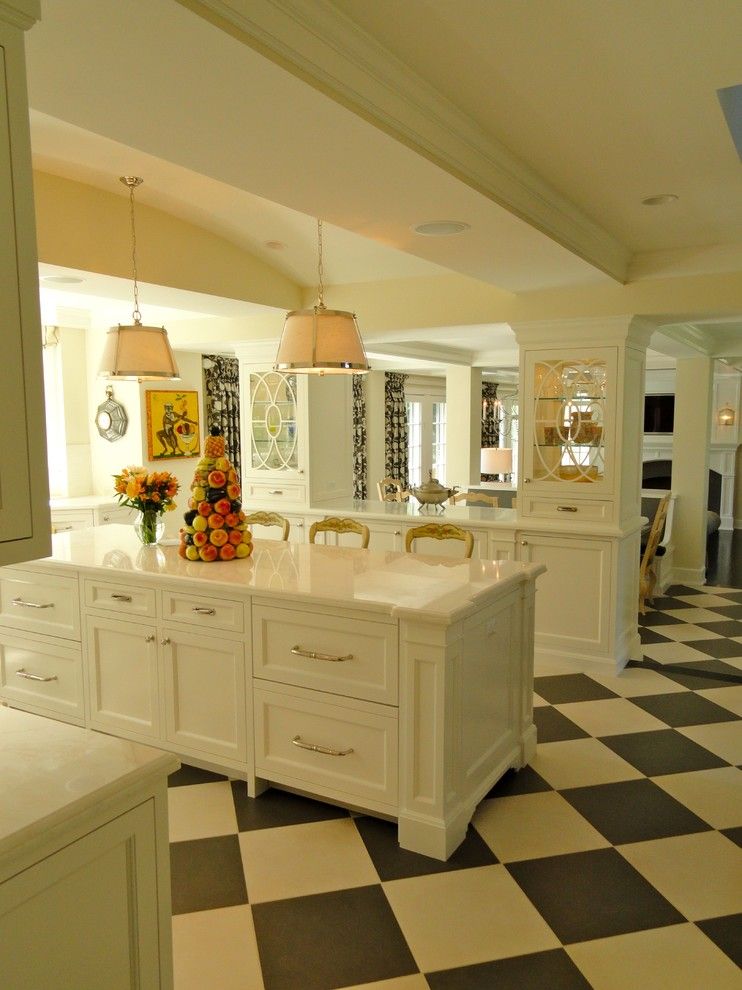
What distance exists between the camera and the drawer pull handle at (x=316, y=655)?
8.91ft

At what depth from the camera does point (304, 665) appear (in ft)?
9.26

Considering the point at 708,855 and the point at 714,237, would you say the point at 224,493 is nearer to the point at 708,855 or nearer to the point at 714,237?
the point at 708,855

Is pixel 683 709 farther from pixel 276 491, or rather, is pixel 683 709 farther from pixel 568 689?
pixel 276 491

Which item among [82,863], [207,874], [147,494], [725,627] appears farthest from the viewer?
[725,627]

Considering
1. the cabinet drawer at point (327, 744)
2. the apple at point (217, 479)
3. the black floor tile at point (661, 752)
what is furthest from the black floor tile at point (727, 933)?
the apple at point (217, 479)

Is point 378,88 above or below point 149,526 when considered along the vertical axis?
above

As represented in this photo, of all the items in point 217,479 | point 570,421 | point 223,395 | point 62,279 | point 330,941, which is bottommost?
point 330,941

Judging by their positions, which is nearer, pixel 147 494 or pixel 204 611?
pixel 204 611

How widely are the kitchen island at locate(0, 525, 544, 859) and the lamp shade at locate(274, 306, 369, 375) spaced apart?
88cm

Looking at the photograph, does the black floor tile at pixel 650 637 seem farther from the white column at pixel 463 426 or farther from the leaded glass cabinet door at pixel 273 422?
the white column at pixel 463 426

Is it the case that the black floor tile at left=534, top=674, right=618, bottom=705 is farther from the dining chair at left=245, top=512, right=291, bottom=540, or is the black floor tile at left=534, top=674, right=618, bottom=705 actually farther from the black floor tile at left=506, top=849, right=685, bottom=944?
the dining chair at left=245, top=512, right=291, bottom=540

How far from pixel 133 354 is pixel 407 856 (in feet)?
8.12

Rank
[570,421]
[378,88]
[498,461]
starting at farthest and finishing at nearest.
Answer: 1. [498,461]
2. [570,421]
3. [378,88]

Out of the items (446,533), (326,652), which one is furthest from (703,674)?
(326,652)
